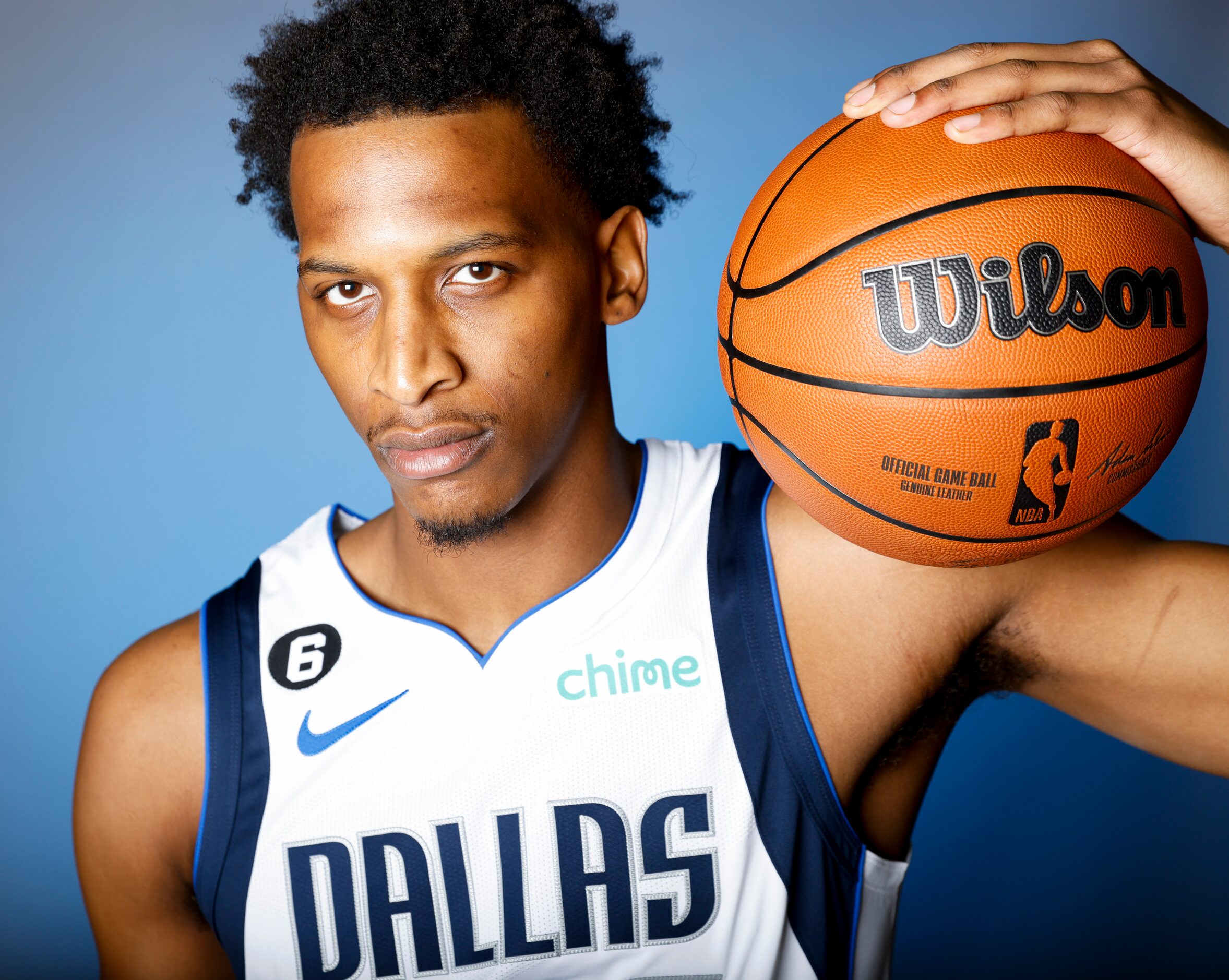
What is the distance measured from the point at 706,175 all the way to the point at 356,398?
1636 mm

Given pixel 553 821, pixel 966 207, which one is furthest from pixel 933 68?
pixel 553 821

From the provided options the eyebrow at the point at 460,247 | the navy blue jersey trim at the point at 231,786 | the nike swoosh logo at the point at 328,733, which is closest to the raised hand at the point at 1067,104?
the eyebrow at the point at 460,247

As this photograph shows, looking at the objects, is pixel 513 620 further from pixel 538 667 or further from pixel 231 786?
pixel 231 786

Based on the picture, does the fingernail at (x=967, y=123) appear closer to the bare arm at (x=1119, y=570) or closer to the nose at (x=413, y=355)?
the bare arm at (x=1119, y=570)

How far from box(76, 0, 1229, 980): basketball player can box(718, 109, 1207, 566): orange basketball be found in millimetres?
400

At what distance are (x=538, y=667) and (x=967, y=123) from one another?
0.96 metres

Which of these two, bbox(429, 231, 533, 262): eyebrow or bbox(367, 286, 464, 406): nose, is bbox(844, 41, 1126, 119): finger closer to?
bbox(429, 231, 533, 262): eyebrow

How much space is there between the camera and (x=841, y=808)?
4.79 feet

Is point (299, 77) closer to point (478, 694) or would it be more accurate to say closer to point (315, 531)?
point (315, 531)

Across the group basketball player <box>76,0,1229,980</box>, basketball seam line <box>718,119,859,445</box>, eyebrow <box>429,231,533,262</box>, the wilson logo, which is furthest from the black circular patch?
the wilson logo

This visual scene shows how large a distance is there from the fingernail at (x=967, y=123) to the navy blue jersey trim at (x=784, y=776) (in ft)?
2.35

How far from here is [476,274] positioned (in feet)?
4.28

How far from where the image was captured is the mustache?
50.4 inches

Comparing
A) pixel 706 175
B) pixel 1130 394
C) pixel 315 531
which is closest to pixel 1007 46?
pixel 1130 394
